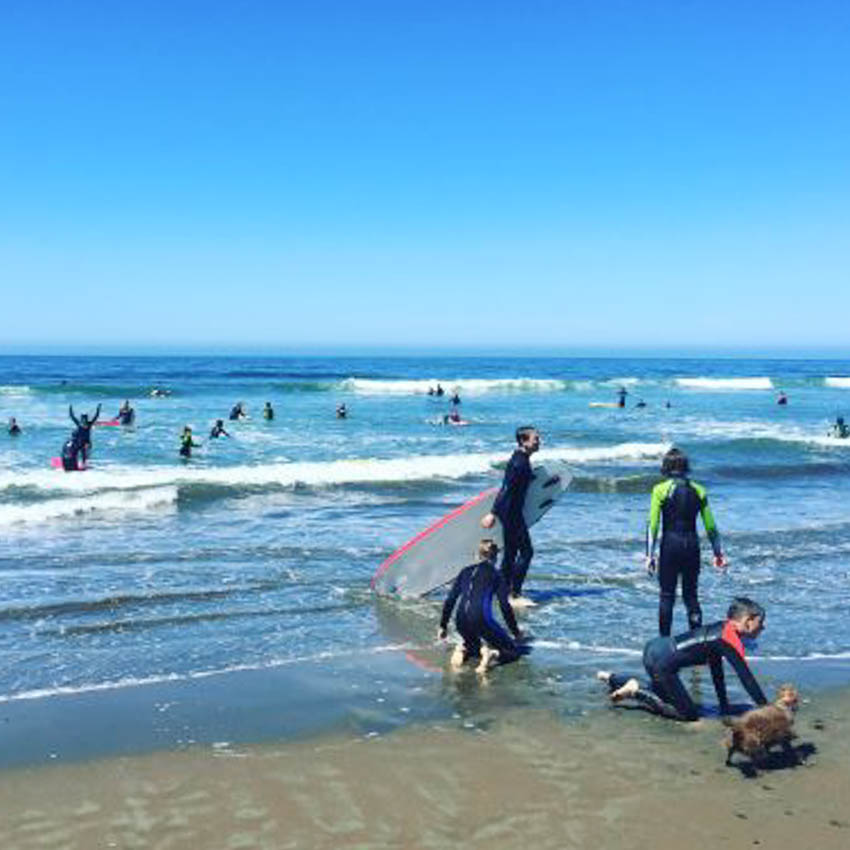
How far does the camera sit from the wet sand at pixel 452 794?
545 centimetres

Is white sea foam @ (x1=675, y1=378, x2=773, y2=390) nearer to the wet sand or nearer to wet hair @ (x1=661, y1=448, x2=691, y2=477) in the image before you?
wet hair @ (x1=661, y1=448, x2=691, y2=477)

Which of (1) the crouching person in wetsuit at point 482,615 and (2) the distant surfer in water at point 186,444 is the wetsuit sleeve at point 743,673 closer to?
(1) the crouching person in wetsuit at point 482,615

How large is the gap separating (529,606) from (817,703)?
375 centimetres

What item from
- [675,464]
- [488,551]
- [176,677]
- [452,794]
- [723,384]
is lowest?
[176,677]

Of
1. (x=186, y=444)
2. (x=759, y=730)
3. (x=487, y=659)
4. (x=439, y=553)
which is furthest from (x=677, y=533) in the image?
(x=186, y=444)

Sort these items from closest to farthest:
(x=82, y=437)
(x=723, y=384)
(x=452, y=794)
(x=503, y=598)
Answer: (x=452, y=794) → (x=503, y=598) → (x=82, y=437) → (x=723, y=384)

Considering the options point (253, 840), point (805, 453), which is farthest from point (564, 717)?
point (805, 453)

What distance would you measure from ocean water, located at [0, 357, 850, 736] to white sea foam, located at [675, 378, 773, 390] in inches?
1561

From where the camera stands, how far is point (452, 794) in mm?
5980

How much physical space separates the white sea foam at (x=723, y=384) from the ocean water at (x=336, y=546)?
39.7 m

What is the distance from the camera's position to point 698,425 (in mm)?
43406

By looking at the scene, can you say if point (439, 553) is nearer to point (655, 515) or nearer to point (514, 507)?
point (514, 507)

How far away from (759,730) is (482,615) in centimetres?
291

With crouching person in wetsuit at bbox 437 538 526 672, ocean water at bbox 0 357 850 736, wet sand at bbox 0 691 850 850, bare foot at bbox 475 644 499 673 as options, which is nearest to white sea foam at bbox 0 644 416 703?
ocean water at bbox 0 357 850 736
